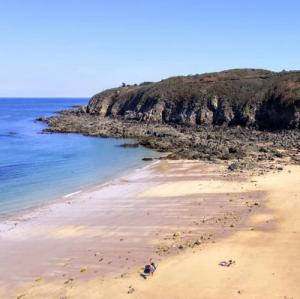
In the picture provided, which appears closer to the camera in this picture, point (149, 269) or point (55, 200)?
point (149, 269)

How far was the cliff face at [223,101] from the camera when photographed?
59.2 m

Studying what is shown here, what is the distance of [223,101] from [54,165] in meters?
32.9

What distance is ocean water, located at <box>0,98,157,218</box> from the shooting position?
29.7 meters

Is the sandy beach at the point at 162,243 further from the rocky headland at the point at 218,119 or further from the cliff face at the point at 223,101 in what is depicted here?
the cliff face at the point at 223,101

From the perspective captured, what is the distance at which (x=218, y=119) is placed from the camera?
6531cm

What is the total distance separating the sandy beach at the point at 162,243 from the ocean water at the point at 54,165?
7.87 feet

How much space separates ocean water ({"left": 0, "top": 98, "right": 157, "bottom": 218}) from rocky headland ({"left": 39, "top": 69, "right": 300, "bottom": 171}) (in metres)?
4.32

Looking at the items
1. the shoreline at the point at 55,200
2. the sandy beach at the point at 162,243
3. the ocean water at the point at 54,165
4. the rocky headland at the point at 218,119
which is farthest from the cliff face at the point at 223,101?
the sandy beach at the point at 162,243

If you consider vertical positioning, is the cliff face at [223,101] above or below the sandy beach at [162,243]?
above

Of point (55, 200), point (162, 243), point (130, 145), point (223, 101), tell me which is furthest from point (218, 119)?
point (162, 243)

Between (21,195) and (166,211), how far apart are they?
1013cm

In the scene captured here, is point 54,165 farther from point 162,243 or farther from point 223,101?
point 223,101

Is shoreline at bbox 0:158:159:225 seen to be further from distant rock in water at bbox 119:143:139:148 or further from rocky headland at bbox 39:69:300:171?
distant rock in water at bbox 119:143:139:148

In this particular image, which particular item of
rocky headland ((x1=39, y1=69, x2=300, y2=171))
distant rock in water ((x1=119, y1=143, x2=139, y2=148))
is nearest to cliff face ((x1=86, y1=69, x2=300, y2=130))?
rocky headland ((x1=39, y1=69, x2=300, y2=171))
